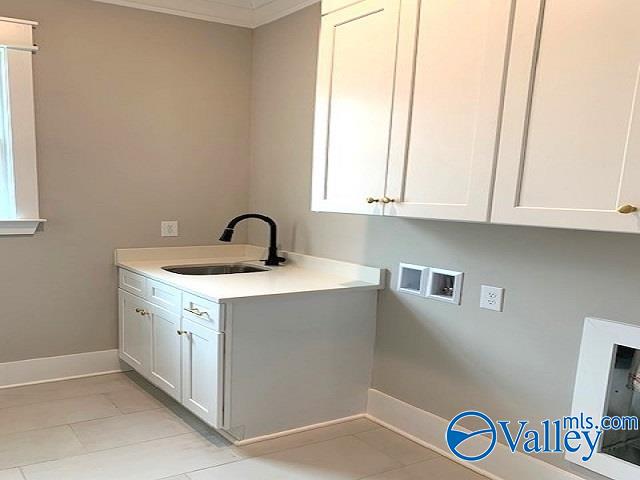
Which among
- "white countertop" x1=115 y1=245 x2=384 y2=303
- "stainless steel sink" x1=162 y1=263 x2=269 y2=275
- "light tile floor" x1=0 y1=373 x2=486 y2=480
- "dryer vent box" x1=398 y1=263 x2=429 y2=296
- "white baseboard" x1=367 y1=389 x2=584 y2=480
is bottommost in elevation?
"light tile floor" x1=0 y1=373 x2=486 y2=480

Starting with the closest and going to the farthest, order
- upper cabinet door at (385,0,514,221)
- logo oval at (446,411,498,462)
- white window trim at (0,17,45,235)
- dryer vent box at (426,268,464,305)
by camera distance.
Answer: upper cabinet door at (385,0,514,221), logo oval at (446,411,498,462), dryer vent box at (426,268,464,305), white window trim at (0,17,45,235)

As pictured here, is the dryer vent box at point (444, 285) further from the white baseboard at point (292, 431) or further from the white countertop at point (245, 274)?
the white baseboard at point (292, 431)

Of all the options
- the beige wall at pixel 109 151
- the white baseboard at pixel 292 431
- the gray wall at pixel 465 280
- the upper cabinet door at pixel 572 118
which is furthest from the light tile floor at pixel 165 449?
the upper cabinet door at pixel 572 118

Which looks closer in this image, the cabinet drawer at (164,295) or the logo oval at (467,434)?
the logo oval at (467,434)

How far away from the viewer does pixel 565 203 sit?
158 cm

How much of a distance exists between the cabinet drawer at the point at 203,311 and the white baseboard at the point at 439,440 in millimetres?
999

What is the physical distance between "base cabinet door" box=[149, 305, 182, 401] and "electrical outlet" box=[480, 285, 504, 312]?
145 cm

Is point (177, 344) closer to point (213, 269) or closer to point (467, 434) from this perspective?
point (213, 269)

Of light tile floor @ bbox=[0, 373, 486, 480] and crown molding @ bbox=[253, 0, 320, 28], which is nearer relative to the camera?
light tile floor @ bbox=[0, 373, 486, 480]

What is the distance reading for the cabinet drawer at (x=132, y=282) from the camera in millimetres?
2959

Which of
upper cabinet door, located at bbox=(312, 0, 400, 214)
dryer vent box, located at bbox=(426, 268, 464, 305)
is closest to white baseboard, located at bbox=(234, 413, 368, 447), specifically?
dryer vent box, located at bbox=(426, 268, 464, 305)

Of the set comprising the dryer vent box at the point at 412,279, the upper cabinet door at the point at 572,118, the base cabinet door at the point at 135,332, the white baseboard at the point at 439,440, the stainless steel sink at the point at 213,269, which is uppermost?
the upper cabinet door at the point at 572,118

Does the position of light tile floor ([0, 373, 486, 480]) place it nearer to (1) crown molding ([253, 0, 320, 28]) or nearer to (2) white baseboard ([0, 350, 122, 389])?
(2) white baseboard ([0, 350, 122, 389])

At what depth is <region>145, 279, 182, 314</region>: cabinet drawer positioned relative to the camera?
102 inches
